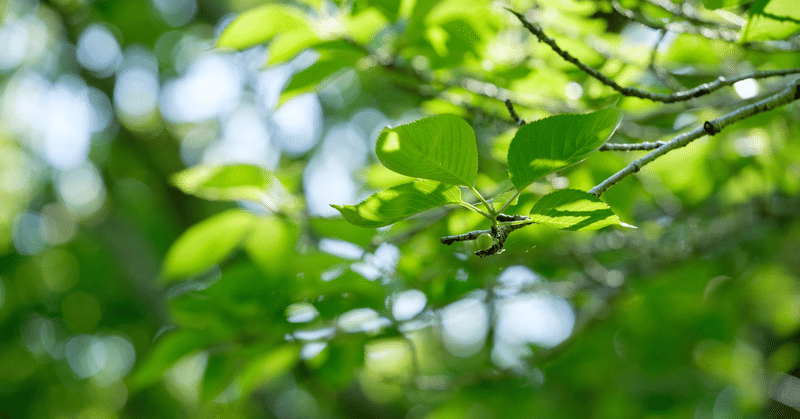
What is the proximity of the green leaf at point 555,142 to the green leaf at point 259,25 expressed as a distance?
21.1 inches

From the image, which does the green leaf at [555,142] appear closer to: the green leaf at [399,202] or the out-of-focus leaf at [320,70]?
the green leaf at [399,202]

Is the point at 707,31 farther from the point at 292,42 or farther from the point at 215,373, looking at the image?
the point at 215,373

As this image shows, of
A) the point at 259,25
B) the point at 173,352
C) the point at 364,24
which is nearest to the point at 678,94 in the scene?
the point at 364,24

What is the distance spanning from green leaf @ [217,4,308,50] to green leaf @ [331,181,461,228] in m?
0.48

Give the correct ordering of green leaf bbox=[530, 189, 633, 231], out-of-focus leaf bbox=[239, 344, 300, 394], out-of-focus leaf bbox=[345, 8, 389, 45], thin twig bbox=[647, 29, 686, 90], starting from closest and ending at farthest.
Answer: green leaf bbox=[530, 189, 633, 231] → thin twig bbox=[647, 29, 686, 90] → out-of-focus leaf bbox=[345, 8, 389, 45] → out-of-focus leaf bbox=[239, 344, 300, 394]

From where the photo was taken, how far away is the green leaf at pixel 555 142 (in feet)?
1.53

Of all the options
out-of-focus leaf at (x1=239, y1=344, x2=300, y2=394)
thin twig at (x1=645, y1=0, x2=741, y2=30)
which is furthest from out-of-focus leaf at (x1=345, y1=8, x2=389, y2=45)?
out-of-focus leaf at (x1=239, y1=344, x2=300, y2=394)

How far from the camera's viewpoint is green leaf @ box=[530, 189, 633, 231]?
466mm

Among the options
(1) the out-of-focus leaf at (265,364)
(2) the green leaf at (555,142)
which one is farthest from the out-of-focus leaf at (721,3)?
(1) the out-of-focus leaf at (265,364)

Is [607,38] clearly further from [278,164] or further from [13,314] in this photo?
[13,314]

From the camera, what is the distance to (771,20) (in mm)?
619

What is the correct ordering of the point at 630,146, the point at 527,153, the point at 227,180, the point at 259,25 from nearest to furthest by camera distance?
the point at 527,153 < the point at 630,146 < the point at 259,25 < the point at 227,180

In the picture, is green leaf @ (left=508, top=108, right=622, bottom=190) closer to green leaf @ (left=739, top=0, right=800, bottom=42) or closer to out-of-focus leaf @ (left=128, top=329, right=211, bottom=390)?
green leaf @ (left=739, top=0, right=800, bottom=42)

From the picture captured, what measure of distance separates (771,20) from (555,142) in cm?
41
